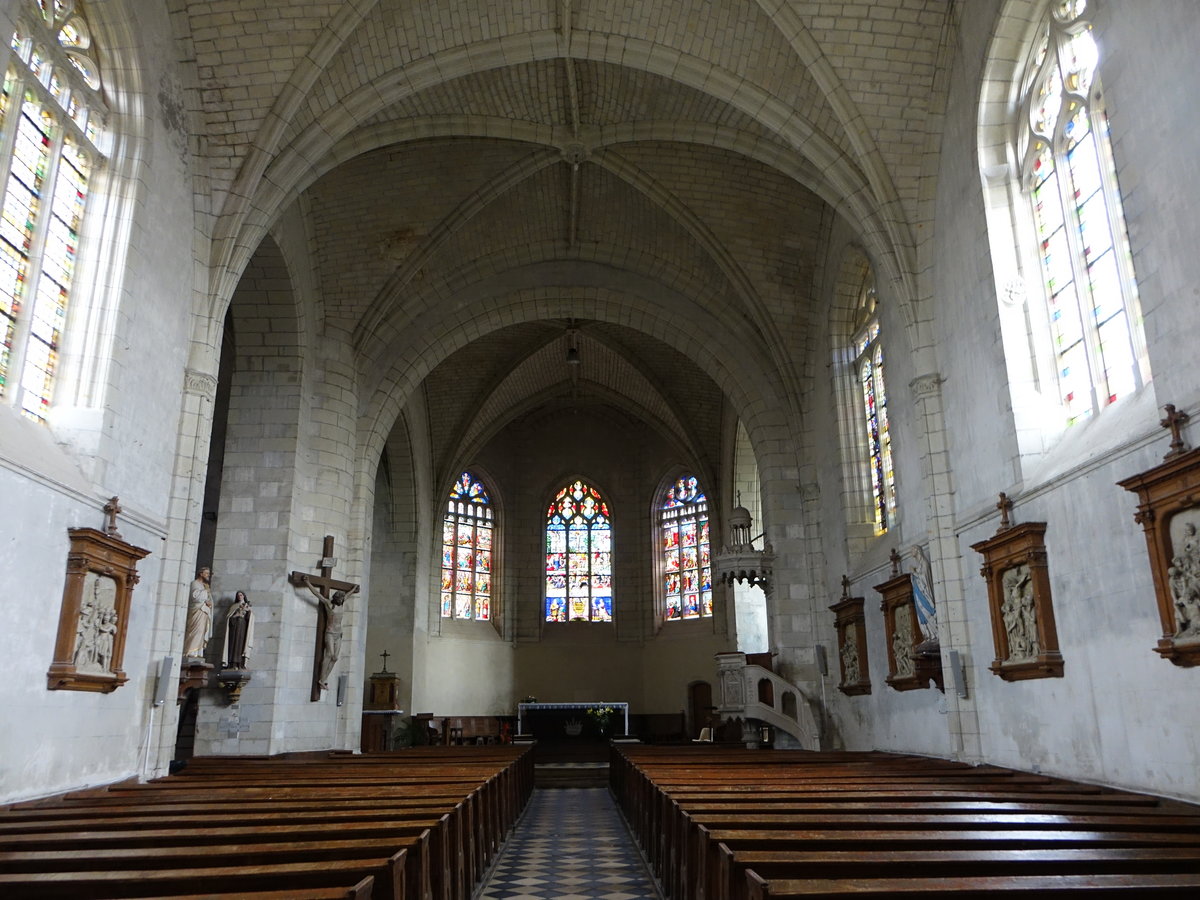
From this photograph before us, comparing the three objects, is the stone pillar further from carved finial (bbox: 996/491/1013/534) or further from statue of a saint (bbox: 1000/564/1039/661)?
carved finial (bbox: 996/491/1013/534)

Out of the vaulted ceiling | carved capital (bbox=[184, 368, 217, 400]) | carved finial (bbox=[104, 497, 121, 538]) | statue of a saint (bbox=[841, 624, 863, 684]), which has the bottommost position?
statue of a saint (bbox=[841, 624, 863, 684])

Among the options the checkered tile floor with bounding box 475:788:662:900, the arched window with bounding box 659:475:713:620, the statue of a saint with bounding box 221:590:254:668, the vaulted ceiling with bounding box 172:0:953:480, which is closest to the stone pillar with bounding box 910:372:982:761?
the vaulted ceiling with bounding box 172:0:953:480

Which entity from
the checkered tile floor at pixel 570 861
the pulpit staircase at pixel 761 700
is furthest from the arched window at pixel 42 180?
the pulpit staircase at pixel 761 700

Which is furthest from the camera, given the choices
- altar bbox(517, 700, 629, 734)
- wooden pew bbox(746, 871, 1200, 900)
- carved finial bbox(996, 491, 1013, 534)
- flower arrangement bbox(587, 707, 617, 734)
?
flower arrangement bbox(587, 707, 617, 734)

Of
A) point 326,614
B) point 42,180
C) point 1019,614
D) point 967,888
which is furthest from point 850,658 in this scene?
point 42,180

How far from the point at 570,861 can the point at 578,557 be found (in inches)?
734

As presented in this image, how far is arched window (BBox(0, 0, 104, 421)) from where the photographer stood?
8.33 metres

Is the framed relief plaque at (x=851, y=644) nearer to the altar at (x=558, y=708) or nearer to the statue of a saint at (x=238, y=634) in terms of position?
the altar at (x=558, y=708)

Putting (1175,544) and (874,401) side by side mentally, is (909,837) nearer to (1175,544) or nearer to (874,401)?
(1175,544)

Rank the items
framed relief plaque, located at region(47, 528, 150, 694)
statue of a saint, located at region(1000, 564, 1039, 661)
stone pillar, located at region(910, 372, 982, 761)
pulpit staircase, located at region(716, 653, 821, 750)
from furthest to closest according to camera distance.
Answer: pulpit staircase, located at region(716, 653, 821, 750), stone pillar, located at region(910, 372, 982, 761), statue of a saint, located at region(1000, 564, 1039, 661), framed relief plaque, located at region(47, 528, 150, 694)

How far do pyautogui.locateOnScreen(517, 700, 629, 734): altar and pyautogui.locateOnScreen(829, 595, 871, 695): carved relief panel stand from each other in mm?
7428

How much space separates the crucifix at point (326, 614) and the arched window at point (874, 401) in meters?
8.61

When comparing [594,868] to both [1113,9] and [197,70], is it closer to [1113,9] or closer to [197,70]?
[1113,9]

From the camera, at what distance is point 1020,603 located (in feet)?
30.2
